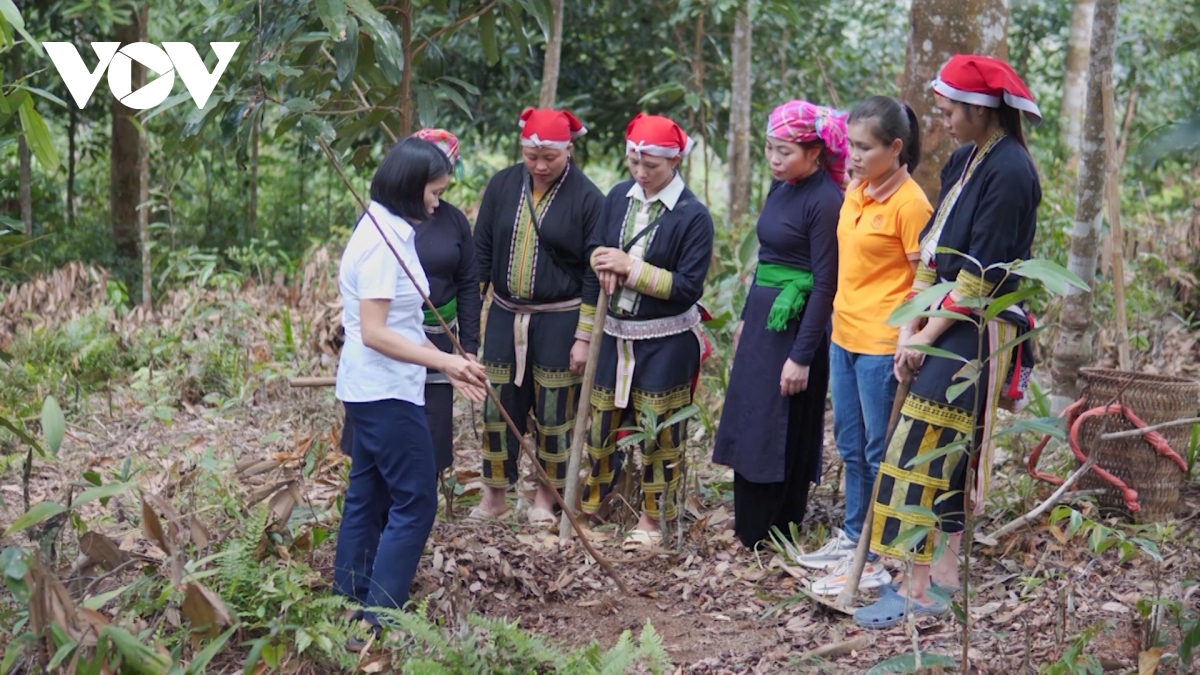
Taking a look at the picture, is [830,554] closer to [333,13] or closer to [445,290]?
[445,290]

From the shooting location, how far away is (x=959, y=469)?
3434 millimetres

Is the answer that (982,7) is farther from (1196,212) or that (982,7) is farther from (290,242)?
(290,242)

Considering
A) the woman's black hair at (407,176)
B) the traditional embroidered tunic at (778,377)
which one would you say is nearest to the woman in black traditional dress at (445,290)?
the woman's black hair at (407,176)

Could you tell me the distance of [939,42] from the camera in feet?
15.4

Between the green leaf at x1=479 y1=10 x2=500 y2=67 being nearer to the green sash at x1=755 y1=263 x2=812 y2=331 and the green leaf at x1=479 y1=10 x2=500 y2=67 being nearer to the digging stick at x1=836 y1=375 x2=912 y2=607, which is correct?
the green sash at x1=755 y1=263 x2=812 y2=331

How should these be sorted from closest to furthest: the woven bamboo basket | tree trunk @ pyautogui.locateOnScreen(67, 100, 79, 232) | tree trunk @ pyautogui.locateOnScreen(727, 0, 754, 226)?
the woven bamboo basket
tree trunk @ pyautogui.locateOnScreen(727, 0, 754, 226)
tree trunk @ pyautogui.locateOnScreen(67, 100, 79, 232)

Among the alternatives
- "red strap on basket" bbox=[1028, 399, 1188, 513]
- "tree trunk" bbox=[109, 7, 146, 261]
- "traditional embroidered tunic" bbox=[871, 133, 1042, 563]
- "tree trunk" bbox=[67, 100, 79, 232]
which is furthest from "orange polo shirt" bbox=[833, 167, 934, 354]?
"tree trunk" bbox=[67, 100, 79, 232]

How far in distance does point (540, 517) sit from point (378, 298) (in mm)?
1644

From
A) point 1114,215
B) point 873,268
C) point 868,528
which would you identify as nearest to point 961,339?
point 873,268

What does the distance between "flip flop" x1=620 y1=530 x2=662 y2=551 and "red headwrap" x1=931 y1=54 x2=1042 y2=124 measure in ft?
6.46

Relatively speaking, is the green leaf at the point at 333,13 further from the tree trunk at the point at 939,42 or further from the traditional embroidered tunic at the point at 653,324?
the tree trunk at the point at 939,42

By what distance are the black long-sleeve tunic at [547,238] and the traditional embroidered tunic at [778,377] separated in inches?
27.7

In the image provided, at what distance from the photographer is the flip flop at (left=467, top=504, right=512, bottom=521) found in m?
4.56

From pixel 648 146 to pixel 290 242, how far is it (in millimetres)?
5791
